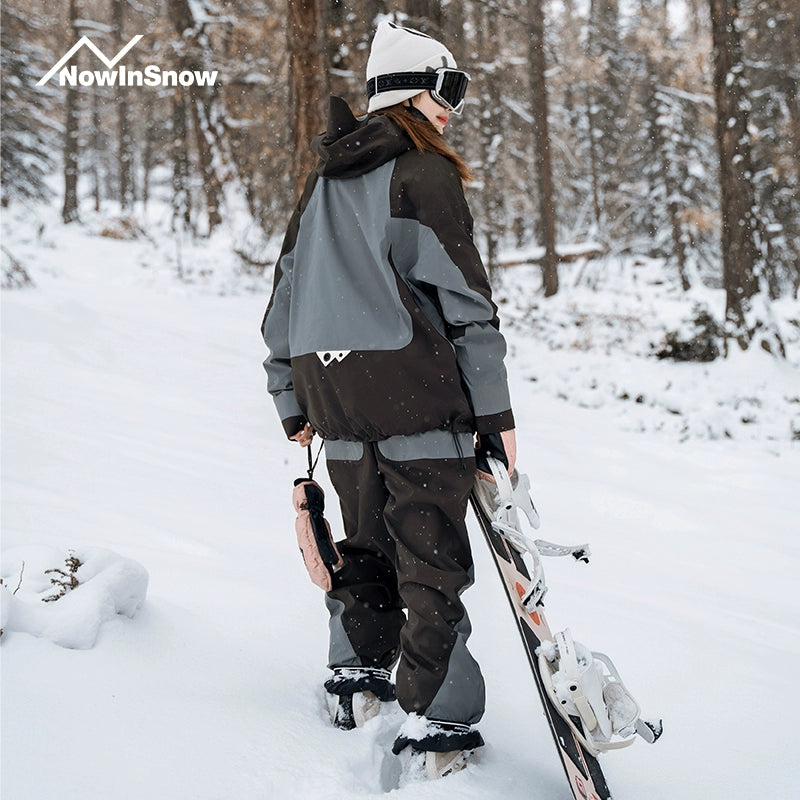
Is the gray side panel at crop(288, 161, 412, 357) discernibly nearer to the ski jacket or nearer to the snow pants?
the ski jacket

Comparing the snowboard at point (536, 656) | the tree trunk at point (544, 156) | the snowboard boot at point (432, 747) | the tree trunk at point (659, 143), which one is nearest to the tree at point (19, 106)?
the tree trunk at point (544, 156)

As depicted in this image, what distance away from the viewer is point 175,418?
18.2ft

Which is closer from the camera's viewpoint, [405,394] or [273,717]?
[405,394]

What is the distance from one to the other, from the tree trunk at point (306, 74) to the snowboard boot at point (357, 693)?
450cm

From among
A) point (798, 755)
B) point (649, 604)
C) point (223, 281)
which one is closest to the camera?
point (798, 755)

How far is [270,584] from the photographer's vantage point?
3.14 meters

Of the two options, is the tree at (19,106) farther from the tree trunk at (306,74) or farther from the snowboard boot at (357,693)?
the snowboard boot at (357,693)

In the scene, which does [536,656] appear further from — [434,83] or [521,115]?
[521,115]

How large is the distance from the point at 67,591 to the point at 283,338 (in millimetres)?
1051

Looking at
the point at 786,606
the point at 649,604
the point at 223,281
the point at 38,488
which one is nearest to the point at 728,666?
the point at 649,604

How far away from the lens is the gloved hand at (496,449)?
2.10 meters

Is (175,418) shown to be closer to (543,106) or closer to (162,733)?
(162,733)

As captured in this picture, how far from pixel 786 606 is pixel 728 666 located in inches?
33.0

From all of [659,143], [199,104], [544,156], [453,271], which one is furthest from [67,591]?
[659,143]
